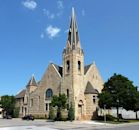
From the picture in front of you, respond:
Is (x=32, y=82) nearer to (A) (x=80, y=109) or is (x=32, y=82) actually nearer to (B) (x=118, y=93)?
(A) (x=80, y=109)

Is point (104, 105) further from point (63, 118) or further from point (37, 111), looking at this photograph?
point (37, 111)

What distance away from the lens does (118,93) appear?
53.0 m

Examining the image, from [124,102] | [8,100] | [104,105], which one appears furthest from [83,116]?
[8,100]

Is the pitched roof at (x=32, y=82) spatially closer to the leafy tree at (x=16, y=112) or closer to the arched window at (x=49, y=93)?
the leafy tree at (x=16, y=112)

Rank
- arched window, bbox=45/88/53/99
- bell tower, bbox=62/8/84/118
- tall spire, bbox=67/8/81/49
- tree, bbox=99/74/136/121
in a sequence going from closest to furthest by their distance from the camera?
tree, bbox=99/74/136/121
bell tower, bbox=62/8/84/118
tall spire, bbox=67/8/81/49
arched window, bbox=45/88/53/99

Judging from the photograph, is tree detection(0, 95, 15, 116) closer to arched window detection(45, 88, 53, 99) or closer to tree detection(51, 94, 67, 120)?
arched window detection(45, 88, 53, 99)

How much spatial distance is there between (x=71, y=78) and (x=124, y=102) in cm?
1352

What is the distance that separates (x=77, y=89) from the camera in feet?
199

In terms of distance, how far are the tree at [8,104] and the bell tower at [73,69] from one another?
2306 cm

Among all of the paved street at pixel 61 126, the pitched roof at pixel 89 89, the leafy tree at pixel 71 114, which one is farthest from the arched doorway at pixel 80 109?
the paved street at pixel 61 126

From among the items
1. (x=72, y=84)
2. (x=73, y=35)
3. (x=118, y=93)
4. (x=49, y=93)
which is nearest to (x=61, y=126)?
(x=118, y=93)

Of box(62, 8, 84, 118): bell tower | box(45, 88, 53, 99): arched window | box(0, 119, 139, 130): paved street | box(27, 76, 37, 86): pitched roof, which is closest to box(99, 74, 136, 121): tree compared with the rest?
box(62, 8, 84, 118): bell tower

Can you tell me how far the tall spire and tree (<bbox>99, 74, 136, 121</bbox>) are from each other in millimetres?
12685

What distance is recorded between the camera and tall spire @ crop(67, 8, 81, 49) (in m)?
63.9
